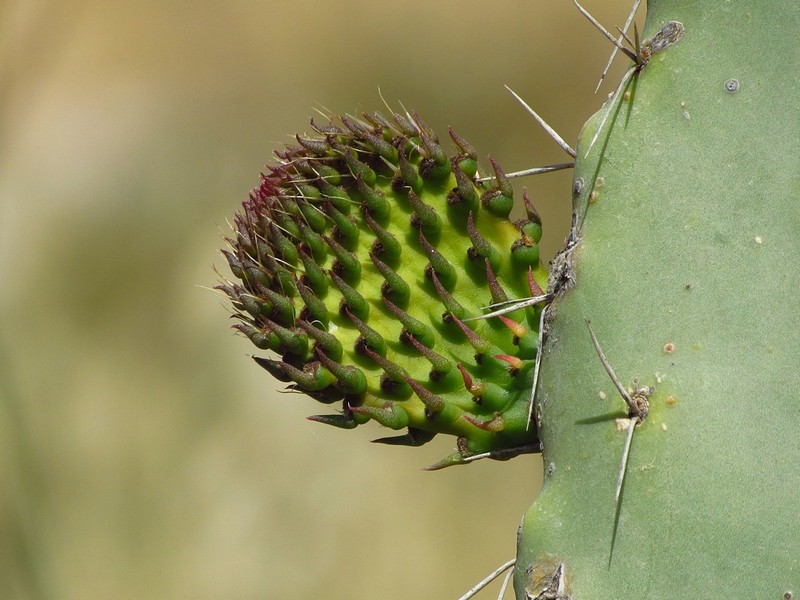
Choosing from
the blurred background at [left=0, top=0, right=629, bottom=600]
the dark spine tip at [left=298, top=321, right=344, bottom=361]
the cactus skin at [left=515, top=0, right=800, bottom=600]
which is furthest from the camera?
the blurred background at [left=0, top=0, right=629, bottom=600]

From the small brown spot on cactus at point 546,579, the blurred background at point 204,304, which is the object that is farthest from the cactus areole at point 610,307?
the blurred background at point 204,304

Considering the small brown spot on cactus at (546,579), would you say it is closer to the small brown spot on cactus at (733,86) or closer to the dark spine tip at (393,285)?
the dark spine tip at (393,285)

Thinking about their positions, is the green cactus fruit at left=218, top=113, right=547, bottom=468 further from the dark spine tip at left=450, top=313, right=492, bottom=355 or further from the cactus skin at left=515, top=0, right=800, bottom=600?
the cactus skin at left=515, top=0, right=800, bottom=600

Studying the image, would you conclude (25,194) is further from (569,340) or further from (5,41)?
(569,340)

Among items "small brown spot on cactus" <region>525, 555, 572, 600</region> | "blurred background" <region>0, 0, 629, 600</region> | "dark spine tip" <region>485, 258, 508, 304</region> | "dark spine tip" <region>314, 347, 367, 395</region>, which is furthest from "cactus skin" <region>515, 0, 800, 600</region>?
"blurred background" <region>0, 0, 629, 600</region>

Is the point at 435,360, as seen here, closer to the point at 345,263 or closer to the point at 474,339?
Answer: the point at 474,339

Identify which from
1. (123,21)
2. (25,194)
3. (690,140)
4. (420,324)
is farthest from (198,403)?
(690,140)

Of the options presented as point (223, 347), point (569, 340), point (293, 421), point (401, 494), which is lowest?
point (401, 494)
